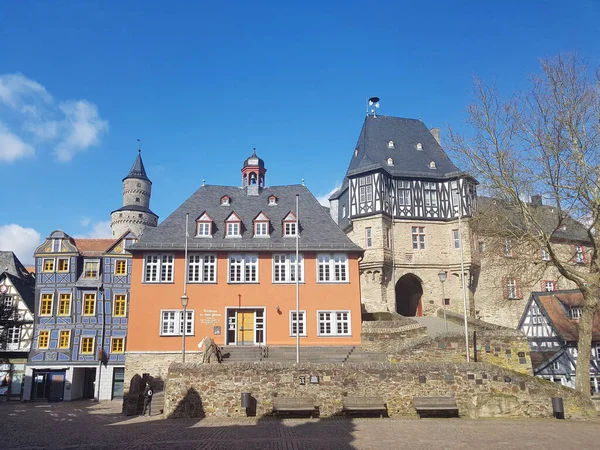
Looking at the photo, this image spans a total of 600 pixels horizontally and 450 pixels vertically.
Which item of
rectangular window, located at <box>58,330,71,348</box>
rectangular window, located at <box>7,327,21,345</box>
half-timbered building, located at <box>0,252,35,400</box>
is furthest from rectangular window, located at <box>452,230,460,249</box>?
rectangular window, located at <box>7,327,21,345</box>

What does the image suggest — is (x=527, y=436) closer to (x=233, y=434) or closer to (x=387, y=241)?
(x=233, y=434)

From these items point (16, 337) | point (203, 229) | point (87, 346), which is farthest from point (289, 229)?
point (16, 337)

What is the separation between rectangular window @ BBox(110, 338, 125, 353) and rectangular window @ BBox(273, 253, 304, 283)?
1439 cm

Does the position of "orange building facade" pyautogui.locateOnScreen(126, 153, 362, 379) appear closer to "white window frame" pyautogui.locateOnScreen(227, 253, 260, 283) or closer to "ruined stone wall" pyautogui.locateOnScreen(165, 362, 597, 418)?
"white window frame" pyautogui.locateOnScreen(227, 253, 260, 283)

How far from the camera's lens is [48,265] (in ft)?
124

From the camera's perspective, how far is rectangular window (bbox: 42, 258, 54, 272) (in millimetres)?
37781

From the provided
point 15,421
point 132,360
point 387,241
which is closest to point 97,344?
point 132,360

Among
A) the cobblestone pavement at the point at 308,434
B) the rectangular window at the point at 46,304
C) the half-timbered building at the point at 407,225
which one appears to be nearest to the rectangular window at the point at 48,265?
the rectangular window at the point at 46,304

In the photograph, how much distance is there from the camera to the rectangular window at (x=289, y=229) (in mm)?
31000

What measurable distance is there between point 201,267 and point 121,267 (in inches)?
441

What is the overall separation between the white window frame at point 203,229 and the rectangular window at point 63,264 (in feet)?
43.5

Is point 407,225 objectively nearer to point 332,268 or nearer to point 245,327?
point 332,268

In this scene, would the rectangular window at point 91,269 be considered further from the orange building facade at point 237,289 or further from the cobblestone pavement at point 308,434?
the cobblestone pavement at point 308,434

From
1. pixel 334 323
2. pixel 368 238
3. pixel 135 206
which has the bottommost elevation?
pixel 334 323
